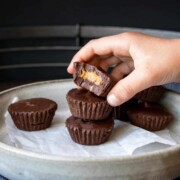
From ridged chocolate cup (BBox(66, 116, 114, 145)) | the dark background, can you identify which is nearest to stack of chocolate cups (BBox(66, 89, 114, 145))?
ridged chocolate cup (BBox(66, 116, 114, 145))

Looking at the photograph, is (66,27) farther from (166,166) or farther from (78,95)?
(166,166)

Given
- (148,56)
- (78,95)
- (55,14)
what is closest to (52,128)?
(78,95)

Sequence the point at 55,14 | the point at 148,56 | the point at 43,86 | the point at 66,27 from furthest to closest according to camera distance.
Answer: the point at 55,14 → the point at 66,27 → the point at 43,86 → the point at 148,56

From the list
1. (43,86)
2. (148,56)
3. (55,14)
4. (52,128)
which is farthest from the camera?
(55,14)

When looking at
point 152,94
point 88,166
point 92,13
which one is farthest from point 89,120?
point 92,13

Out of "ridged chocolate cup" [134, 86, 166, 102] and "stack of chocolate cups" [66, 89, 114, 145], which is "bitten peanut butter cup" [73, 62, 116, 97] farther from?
"ridged chocolate cup" [134, 86, 166, 102]

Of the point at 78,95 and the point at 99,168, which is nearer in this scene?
the point at 99,168
